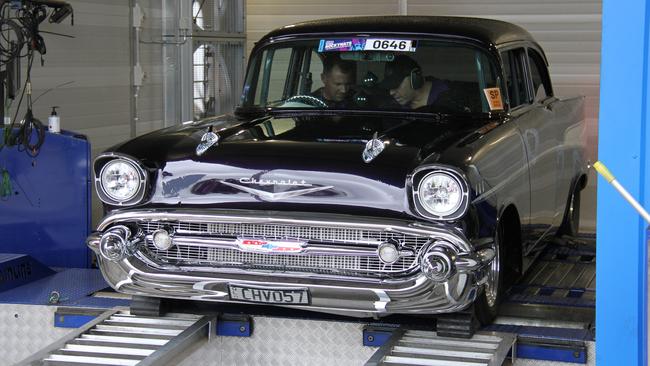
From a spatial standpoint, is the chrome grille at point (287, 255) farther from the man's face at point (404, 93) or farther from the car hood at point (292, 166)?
the man's face at point (404, 93)

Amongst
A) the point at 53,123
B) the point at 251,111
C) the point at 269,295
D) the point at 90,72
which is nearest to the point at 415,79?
the point at 251,111

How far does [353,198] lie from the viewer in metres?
4.64

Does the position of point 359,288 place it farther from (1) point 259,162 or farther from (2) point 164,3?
(2) point 164,3

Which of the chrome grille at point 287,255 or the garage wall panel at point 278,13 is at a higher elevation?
the garage wall panel at point 278,13

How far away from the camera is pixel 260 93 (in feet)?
20.3

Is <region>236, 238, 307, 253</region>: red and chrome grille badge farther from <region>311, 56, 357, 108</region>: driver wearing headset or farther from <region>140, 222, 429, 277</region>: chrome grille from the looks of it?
<region>311, 56, 357, 108</region>: driver wearing headset

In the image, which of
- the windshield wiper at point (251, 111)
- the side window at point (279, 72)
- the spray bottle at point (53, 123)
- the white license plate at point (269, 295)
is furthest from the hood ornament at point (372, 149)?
the spray bottle at point (53, 123)

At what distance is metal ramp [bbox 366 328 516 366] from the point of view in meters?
4.45

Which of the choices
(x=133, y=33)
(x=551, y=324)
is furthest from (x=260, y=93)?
(x=133, y=33)

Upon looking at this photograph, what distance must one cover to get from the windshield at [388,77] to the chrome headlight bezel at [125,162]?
1.25 metres

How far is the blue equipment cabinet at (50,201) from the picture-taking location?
677 cm

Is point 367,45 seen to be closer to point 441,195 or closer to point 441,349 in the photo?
point 441,195

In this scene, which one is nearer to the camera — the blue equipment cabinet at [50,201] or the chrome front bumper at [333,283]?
the chrome front bumper at [333,283]

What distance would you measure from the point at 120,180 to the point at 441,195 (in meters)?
1.47
